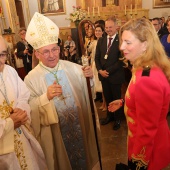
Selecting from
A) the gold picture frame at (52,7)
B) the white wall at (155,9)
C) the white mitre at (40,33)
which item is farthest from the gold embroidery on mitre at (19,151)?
the white wall at (155,9)

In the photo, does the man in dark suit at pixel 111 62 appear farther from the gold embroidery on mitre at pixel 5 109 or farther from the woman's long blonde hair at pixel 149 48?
the gold embroidery on mitre at pixel 5 109

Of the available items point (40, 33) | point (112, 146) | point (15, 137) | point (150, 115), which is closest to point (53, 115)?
point (15, 137)

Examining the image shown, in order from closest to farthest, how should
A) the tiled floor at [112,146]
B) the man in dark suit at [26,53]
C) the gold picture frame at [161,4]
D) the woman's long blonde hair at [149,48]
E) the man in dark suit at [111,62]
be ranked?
the woman's long blonde hair at [149,48] → the tiled floor at [112,146] → the man in dark suit at [111,62] → the man in dark suit at [26,53] → the gold picture frame at [161,4]

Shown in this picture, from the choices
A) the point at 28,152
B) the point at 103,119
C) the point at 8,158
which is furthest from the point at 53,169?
the point at 103,119

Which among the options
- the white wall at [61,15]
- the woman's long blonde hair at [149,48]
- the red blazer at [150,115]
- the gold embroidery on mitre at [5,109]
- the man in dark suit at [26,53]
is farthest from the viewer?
the white wall at [61,15]

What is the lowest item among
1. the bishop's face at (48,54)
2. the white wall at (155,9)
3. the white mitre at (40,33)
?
the bishop's face at (48,54)

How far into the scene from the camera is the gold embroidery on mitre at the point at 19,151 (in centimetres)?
170

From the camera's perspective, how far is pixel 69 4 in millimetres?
11266

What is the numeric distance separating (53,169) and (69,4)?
10762 mm

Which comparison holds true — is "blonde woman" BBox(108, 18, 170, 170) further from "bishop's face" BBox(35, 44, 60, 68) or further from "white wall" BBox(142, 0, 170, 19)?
"white wall" BBox(142, 0, 170, 19)

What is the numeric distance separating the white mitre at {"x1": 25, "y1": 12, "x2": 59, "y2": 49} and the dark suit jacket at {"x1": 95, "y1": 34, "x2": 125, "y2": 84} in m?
1.68

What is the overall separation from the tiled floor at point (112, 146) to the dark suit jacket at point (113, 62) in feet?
3.14

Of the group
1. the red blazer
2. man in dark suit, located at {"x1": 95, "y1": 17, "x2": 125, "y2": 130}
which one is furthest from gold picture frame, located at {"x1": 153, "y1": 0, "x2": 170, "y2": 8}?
the red blazer

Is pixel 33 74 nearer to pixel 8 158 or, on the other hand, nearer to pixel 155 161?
pixel 8 158
